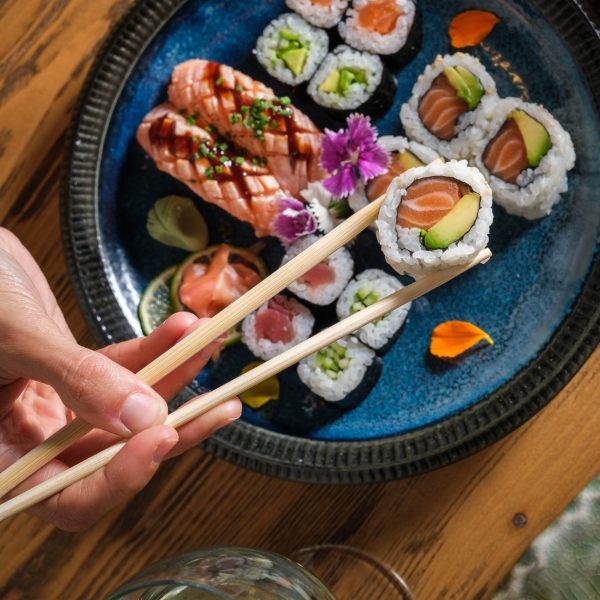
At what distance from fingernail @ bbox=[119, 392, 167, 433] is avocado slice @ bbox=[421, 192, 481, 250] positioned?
2.33ft

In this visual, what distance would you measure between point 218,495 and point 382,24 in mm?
1581

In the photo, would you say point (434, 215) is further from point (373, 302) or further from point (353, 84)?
point (353, 84)

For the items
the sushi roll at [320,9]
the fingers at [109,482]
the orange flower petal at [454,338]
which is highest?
the sushi roll at [320,9]

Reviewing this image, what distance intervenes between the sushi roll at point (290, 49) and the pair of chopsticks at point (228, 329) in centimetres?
88

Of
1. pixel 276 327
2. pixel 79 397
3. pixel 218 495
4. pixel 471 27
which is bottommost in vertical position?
pixel 218 495

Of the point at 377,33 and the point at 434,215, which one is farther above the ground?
the point at 377,33

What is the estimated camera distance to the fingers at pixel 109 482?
5.80ft

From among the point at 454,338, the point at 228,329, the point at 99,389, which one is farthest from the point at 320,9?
the point at 99,389

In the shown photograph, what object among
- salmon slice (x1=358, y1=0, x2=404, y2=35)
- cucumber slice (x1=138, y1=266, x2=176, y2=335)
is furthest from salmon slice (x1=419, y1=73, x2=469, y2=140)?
cucumber slice (x1=138, y1=266, x2=176, y2=335)

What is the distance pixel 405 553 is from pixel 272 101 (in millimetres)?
1466

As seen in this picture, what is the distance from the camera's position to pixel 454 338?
8.09 ft

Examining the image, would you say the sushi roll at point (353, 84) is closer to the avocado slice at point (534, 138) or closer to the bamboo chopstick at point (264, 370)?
the avocado slice at point (534, 138)

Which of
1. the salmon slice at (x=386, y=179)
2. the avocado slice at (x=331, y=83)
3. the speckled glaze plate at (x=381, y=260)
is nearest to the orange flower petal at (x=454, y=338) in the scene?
the speckled glaze plate at (x=381, y=260)

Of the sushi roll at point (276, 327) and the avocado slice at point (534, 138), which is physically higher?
the avocado slice at point (534, 138)
